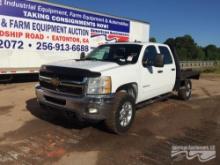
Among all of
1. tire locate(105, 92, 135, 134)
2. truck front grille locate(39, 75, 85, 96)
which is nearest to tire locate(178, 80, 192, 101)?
tire locate(105, 92, 135, 134)

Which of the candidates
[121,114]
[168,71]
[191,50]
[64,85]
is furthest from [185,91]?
[191,50]

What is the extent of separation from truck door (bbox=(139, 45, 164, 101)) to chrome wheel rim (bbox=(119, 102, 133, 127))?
829mm

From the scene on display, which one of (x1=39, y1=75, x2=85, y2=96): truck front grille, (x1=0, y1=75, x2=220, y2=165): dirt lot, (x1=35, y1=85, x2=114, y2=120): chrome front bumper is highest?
(x1=39, y1=75, x2=85, y2=96): truck front grille

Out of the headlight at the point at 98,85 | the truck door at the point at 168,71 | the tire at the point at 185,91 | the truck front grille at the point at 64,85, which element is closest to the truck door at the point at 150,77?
the truck door at the point at 168,71

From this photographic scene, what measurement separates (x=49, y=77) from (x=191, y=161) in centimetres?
321

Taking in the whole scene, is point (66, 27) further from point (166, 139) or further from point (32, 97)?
point (166, 139)

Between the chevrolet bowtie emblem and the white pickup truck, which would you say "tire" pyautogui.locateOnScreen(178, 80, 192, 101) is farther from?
the chevrolet bowtie emblem

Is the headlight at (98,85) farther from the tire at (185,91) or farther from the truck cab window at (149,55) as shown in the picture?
the tire at (185,91)

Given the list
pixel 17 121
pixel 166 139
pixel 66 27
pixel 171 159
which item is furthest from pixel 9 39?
pixel 171 159

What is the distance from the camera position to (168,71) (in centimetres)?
847

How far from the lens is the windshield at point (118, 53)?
6996mm

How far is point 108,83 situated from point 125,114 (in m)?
0.91

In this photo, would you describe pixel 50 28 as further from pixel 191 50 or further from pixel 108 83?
pixel 191 50

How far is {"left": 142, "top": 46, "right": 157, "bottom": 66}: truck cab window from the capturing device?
24.1 feet
